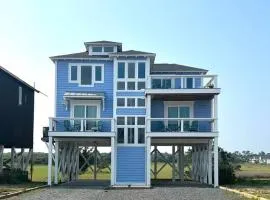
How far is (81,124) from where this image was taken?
117 ft

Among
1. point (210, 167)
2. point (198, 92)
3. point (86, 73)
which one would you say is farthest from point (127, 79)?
point (210, 167)

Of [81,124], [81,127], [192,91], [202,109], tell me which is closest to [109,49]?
[81,124]

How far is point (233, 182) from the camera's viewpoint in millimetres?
37938

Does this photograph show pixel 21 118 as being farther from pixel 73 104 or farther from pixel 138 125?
pixel 138 125

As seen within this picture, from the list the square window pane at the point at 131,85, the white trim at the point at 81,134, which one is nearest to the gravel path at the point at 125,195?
the white trim at the point at 81,134

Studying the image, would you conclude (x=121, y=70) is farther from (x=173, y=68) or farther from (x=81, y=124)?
(x=81, y=124)

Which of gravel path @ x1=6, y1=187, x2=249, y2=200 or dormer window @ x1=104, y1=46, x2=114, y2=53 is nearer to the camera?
gravel path @ x1=6, y1=187, x2=249, y2=200

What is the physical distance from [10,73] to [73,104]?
562 centimetres

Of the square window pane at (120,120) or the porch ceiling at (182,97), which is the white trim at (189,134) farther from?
the square window pane at (120,120)

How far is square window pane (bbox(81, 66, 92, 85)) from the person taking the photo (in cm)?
3762

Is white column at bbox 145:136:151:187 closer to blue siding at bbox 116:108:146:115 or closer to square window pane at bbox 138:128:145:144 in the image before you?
square window pane at bbox 138:128:145:144

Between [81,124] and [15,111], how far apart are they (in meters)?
7.69

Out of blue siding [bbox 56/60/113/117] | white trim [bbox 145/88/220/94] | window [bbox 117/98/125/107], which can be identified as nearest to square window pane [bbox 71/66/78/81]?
blue siding [bbox 56/60/113/117]

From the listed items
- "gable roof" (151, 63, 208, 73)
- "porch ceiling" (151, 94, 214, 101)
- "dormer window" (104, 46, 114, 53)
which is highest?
"dormer window" (104, 46, 114, 53)
